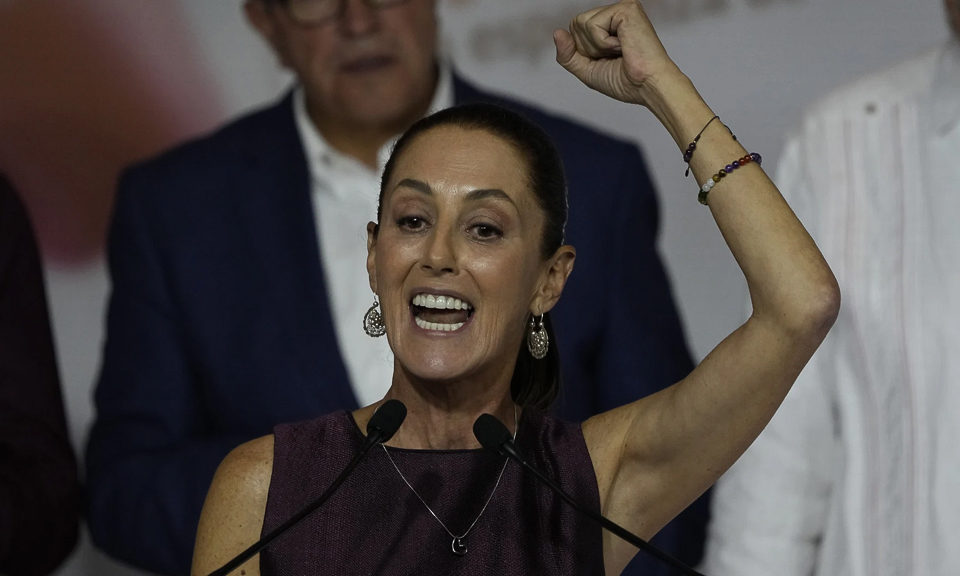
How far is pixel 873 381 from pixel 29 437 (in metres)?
1.66

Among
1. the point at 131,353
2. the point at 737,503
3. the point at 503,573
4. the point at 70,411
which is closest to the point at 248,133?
the point at 131,353

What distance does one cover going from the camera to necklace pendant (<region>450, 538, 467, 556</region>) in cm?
204

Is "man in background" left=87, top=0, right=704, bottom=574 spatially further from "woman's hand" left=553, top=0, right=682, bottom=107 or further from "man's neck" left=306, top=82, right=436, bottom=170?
"woman's hand" left=553, top=0, right=682, bottom=107

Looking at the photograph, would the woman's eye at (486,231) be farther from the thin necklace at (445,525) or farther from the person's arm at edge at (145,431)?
the person's arm at edge at (145,431)

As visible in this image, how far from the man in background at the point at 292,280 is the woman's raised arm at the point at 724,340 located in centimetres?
86

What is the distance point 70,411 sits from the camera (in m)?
3.79

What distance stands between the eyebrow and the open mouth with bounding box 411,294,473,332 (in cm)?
15

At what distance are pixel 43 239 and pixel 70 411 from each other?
435 mm

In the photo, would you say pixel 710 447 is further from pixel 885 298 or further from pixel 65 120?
pixel 65 120

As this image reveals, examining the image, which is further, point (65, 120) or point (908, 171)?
point (65, 120)

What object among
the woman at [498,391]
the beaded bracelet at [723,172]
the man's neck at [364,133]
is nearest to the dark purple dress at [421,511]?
the woman at [498,391]

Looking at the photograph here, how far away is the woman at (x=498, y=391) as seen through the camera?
1974 mm

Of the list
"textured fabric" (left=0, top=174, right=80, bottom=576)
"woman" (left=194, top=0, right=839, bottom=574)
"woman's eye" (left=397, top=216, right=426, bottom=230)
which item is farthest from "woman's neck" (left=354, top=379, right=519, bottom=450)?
"textured fabric" (left=0, top=174, right=80, bottom=576)

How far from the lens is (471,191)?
2.09 m
